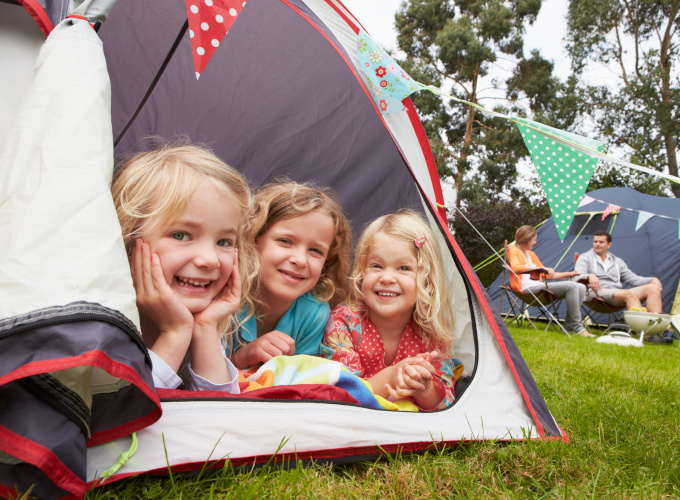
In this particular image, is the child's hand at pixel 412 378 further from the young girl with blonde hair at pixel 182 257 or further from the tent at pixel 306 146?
the young girl with blonde hair at pixel 182 257

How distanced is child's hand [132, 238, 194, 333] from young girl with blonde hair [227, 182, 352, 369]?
1.33 ft

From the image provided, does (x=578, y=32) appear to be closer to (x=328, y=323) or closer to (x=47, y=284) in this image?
(x=328, y=323)

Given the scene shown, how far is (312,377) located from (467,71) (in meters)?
12.3

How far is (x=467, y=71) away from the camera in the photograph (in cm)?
1229

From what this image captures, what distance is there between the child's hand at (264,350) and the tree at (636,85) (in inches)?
470

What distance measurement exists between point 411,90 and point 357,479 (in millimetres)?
1277

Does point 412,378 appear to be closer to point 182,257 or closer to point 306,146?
point 182,257

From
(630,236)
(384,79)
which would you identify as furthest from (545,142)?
(630,236)

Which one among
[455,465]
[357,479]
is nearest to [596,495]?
[455,465]

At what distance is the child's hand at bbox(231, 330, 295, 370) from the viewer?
1.55 metres

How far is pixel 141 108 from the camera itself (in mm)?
2068

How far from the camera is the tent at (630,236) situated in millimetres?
5727

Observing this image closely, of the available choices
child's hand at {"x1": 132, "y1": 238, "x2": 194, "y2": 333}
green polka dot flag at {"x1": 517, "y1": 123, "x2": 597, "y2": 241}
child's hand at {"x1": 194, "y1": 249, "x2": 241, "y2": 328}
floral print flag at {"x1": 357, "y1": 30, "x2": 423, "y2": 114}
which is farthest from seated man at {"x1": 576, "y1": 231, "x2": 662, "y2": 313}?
child's hand at {"x1": 132, "y1": 238, "x2": 194, "y2": 333}

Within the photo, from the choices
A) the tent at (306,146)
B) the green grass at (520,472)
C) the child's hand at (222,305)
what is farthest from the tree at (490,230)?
the child's hand at (222,305)
